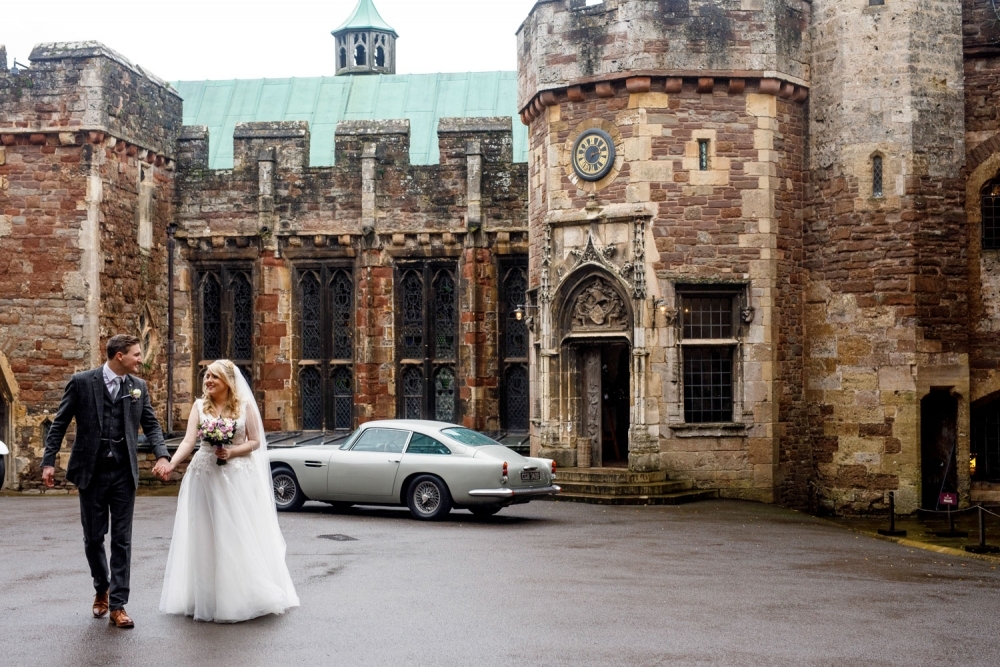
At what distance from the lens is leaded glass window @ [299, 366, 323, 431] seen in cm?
2619

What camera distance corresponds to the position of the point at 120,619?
848 centimetres

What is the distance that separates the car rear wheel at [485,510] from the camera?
16094 millimetres

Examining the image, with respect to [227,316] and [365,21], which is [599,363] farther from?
[365,21]

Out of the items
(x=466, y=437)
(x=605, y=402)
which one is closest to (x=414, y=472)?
(x=466, y=437)

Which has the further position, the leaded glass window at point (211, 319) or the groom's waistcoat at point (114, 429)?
the leaded glass window at point (211, 319)

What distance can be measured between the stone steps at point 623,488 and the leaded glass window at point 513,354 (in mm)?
4815

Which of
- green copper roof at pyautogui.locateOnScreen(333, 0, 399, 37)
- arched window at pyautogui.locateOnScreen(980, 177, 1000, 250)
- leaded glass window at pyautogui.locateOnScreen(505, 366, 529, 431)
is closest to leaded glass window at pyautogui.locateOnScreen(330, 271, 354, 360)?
leaded glass window at pyautogui.locateOnScreen(505, 366, 529, 431)

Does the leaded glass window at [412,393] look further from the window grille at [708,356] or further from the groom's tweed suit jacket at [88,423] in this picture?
the groom's tweed suit jacket at [88,423]

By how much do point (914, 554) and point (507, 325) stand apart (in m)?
12.4

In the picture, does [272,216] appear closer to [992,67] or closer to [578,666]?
[992,67]

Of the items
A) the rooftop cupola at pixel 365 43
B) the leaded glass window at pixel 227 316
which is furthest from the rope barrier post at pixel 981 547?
the rooftop cupola at pixel 365 43

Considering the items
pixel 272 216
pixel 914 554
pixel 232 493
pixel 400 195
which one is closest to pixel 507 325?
pixel 400 195

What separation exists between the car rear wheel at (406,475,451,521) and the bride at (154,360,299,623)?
6.50 meters

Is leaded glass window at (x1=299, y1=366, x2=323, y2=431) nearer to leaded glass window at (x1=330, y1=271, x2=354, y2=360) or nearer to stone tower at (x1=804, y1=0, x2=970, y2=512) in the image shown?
leaded glass window at (x1=330, y1=271, x2=354, y2=360)
